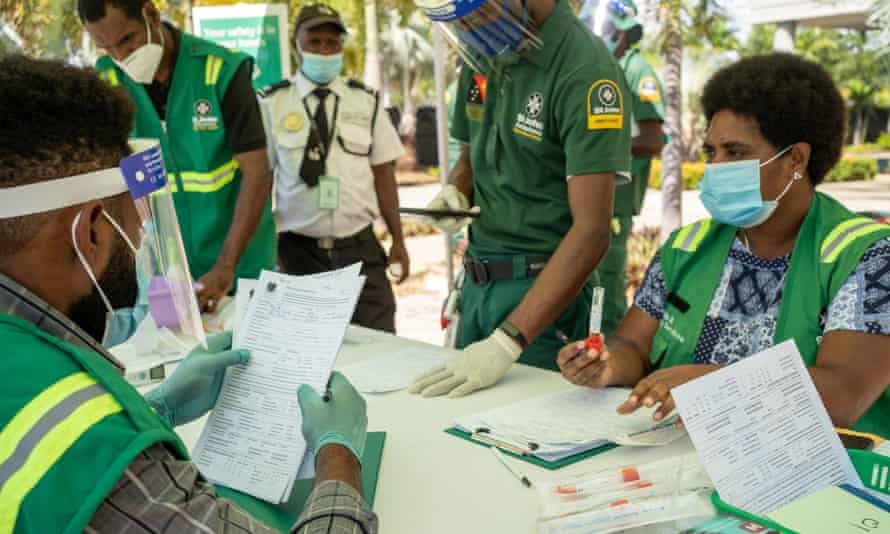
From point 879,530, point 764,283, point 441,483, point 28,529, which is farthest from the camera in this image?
Answer: point 764,283

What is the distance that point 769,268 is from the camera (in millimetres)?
1775

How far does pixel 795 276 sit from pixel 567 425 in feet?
2.03

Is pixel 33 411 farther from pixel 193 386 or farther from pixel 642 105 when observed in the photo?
pixel 642 105

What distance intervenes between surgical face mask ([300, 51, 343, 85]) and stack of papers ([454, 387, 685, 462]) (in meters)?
Result: 2.27

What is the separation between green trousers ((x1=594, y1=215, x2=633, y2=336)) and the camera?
3.06 m

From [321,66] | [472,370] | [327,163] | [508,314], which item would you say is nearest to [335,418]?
[472,370]

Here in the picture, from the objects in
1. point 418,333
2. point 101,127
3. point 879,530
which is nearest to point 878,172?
point 418,333

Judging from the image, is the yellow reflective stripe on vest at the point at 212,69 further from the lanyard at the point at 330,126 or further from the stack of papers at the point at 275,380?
the stack of papers at the point at 275,380

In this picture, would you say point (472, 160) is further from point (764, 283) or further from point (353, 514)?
point (353, 514)

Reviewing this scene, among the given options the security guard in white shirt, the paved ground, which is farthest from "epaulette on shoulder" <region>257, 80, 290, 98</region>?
the paved ground

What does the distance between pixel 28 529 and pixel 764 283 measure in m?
1.52

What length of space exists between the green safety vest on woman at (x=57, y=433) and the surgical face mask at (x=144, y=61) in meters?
1.80

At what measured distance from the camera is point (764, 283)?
5.81 ft

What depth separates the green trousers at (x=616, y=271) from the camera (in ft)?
10.0
